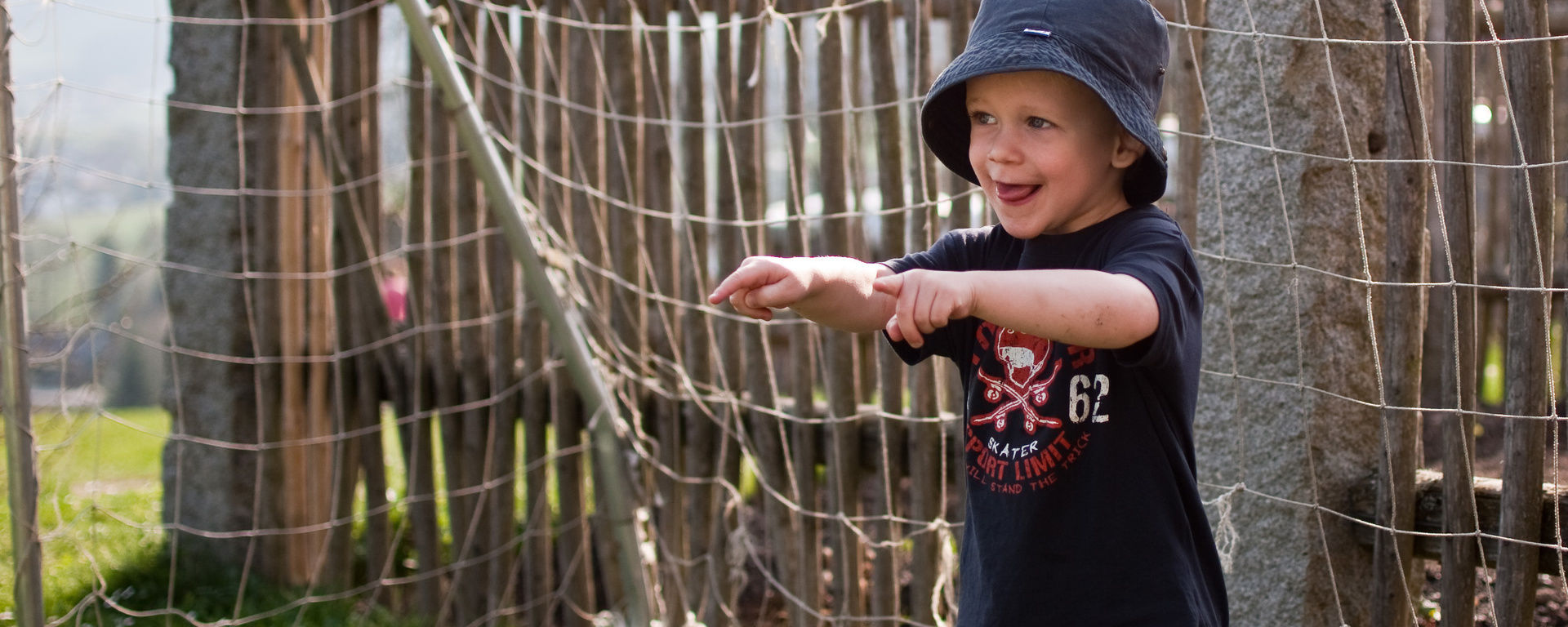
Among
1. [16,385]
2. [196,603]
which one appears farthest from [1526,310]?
[196,603]

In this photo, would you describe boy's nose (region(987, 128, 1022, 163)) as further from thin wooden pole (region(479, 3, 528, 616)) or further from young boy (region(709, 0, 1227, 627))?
thin wooden pole (region(479, 3, 528, 616))

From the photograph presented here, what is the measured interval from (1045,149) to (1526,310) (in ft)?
4.04

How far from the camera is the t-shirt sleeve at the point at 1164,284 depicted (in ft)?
4.89

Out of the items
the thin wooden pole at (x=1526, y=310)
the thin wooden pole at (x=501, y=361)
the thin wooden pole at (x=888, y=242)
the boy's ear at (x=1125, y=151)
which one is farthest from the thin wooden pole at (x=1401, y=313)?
the thin wooden pole at (x=501, y=361)

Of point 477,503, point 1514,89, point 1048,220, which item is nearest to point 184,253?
point 477,503

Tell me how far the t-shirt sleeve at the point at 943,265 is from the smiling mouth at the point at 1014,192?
21 cm

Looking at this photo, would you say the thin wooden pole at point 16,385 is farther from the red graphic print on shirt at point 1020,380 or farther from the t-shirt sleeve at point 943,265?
the red graphic print on shirt at point 1020,380

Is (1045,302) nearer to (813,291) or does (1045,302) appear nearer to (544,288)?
(813,291)

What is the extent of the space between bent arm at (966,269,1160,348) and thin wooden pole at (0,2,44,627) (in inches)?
102

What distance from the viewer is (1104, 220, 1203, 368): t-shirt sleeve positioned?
58.7 inches

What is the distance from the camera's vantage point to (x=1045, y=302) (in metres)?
1.45

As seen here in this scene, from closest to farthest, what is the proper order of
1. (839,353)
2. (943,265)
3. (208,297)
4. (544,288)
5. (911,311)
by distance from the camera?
(911,311), (943,265), (544,288), (839,353), (208,297)

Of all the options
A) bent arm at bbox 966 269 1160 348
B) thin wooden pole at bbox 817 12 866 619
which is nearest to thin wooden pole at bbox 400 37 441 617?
thin wooden pole at bbox 817 12 866 619

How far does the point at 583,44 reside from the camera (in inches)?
151
